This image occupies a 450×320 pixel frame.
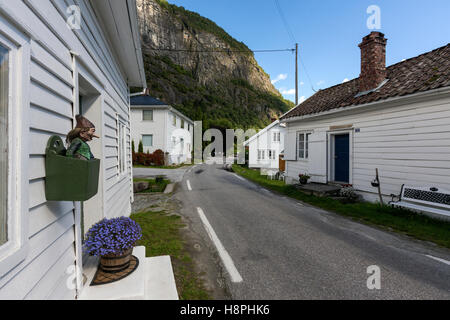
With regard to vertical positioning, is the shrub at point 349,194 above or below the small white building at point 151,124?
below

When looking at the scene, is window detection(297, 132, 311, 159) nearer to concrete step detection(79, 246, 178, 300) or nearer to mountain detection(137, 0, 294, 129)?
concrete step detection(79, 246, 178, 300)

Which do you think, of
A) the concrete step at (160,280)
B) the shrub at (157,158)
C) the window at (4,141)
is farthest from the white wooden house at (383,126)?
the shrub at (157,158)

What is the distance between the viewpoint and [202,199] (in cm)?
963

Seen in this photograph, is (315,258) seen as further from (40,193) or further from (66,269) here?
(40,193)

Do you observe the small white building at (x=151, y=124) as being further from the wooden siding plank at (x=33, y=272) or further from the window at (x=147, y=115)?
the wooden siding plank at (x=33, y=272)

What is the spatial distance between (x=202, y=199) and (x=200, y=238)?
167 inches

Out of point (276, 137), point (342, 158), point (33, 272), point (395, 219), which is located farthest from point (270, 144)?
point (33, 272)

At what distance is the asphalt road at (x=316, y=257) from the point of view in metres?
3.35

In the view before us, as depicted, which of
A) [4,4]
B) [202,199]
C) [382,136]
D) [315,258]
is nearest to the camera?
[4,4]

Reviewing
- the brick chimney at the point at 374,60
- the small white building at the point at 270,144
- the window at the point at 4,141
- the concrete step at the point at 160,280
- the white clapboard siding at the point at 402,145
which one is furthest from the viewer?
the small white building at the point at 270,144

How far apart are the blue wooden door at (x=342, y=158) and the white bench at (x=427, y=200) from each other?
2.72 m

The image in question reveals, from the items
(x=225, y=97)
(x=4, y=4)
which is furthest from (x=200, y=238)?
(x=225, y=97)

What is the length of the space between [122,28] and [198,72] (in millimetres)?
93570
